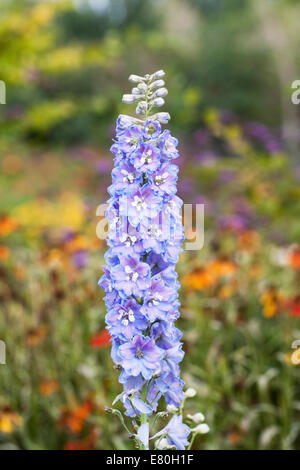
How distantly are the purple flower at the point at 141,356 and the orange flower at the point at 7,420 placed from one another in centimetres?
170

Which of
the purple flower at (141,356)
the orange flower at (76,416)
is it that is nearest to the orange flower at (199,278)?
the orange flower at (76,416)

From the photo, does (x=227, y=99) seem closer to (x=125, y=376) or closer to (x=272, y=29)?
(x=272, y=29)

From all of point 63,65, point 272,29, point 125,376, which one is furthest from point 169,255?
point 272,29

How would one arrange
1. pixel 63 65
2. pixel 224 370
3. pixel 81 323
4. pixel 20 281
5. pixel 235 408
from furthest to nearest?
pixel 63 65, pixel 20 281, pixel 81 323, pixel 224 370, pixel 235 408

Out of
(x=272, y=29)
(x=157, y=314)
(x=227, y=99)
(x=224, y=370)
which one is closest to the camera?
(x=157, y=314)

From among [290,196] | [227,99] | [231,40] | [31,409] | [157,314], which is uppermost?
[231,40]

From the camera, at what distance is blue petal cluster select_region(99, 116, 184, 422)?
157cm

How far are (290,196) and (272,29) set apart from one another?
22.2 feet

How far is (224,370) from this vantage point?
3.45 m

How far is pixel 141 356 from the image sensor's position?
5.21 feet

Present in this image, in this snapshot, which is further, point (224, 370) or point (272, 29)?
point (272, 29)

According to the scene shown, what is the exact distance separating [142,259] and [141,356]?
31cm

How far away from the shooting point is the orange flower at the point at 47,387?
3332 millimetres

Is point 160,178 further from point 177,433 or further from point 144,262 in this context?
point 177,433
